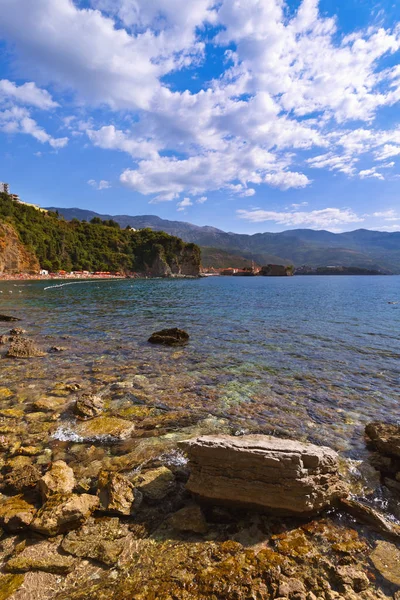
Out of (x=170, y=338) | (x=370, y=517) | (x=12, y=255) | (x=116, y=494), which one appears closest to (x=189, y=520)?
(x=116, y=494)

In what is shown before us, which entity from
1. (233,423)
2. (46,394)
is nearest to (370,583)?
(233,423)

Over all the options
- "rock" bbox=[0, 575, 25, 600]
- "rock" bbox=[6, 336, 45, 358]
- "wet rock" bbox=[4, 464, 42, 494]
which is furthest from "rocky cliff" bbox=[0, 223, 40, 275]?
"rock" bbox=[0, 575, 25, 600]

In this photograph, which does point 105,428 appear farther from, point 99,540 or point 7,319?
point 7,319

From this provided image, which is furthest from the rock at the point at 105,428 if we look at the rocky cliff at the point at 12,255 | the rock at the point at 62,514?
the rocky cliff at the point at 12,255

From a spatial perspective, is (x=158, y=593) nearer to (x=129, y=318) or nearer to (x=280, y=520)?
(x=280, y=520)

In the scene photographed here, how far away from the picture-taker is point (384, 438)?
811 centimetres

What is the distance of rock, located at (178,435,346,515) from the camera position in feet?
18.5

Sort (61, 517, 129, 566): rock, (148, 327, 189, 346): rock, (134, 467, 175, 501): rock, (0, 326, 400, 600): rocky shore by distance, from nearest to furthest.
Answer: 1. (0, 326, 400, 600): rocky shore
2. (61, 517, 129, 566): rock
3. (134, 467, 175, 501): rock
4. (148, 327, 189, 346): rock

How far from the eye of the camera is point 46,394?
1145cm

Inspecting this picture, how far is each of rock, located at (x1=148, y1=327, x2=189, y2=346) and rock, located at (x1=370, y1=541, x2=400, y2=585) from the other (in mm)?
16067

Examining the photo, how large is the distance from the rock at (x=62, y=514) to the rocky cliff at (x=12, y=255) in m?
128

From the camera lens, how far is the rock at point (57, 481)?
19.3ft

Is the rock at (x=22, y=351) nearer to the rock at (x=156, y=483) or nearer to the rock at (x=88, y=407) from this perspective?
the rock at (x=88, y=407)

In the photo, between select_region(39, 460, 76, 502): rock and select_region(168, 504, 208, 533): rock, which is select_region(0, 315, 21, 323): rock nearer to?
select_region(39, 460, 76, 502): rock
